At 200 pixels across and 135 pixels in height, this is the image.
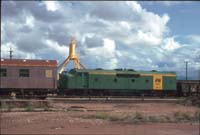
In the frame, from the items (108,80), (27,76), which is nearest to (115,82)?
(108,80)

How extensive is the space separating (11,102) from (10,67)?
1163 cm

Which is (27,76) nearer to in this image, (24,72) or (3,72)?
(24,72)

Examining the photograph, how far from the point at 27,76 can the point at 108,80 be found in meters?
10.3

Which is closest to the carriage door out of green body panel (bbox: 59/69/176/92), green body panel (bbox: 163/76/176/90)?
green body panel (bbox: 59/69/176/92)

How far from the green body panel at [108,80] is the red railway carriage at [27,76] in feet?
16.1

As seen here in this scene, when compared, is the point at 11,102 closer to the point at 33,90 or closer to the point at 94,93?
the point at 33,90

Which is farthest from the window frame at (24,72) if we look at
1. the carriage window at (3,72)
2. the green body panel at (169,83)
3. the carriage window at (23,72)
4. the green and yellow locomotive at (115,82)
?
the green body panel at (169,83)

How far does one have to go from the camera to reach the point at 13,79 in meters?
44.8

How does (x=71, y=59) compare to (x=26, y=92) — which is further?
(x=71, y=59)

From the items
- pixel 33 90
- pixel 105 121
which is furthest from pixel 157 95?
pixel 105 121

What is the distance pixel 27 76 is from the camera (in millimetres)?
45281

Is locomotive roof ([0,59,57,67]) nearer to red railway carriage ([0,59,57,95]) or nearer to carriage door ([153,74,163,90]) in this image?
red railway carriage ([0,59,57,95])

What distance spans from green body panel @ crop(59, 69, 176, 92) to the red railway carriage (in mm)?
4921

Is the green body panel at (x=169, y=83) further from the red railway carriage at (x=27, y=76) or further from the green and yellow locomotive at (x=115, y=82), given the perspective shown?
the red railway carriage at (x=27, y=76)
